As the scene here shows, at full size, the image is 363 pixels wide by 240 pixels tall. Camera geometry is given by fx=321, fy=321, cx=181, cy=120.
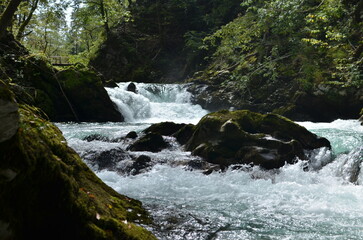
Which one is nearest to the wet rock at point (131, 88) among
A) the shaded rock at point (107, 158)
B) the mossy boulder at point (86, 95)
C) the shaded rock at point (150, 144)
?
the mossy boulder at point (86, 95)

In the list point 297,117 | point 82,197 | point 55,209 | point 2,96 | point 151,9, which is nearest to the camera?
point 2,96

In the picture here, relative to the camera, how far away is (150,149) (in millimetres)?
8930

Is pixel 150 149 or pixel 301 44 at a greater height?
pixel 301 44

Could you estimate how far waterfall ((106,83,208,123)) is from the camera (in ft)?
55.2

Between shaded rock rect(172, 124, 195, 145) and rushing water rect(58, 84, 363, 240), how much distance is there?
29 centimetres

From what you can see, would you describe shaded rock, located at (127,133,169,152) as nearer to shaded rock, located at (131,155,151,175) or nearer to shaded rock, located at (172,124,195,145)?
shaded rock, located at (172,124,195,145)

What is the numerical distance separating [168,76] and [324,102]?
15080 mm

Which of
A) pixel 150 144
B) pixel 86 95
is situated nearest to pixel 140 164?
pixel 150 144

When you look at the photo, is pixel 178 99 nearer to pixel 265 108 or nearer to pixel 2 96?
pixel 265 108

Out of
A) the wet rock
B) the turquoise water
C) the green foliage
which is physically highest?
the green foliage

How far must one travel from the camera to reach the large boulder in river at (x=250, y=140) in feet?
25.6

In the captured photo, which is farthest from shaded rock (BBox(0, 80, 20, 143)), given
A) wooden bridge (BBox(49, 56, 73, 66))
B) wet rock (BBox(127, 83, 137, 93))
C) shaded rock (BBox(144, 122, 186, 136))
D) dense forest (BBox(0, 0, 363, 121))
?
wet rock (BBox(127, 83, 137, 93))

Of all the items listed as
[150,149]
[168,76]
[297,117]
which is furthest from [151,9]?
[150,149]

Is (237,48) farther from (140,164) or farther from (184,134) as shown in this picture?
(140,164)
